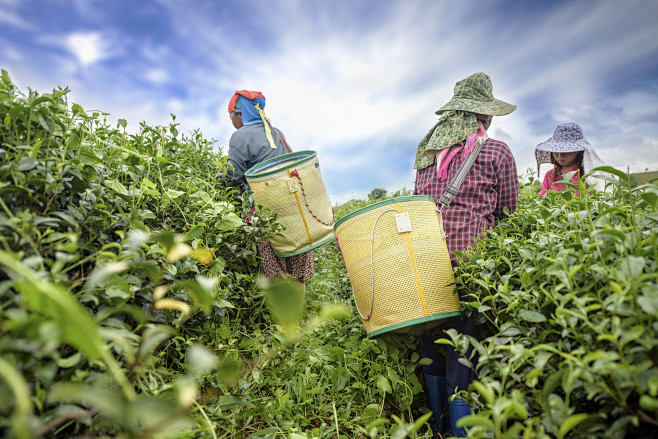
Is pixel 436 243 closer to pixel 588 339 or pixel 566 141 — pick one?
pixel 588 339

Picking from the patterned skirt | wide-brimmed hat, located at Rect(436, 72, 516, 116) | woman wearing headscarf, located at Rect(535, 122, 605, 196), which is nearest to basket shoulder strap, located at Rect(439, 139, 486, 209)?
wide-brimmed hat, located at Rect(436, 72, 516, 116)

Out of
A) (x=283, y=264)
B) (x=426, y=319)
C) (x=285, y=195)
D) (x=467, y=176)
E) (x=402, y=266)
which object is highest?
(x=285, y=195)

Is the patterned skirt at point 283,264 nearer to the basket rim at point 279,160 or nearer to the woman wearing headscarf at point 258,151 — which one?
the woman wearing headscarf at point 258,151

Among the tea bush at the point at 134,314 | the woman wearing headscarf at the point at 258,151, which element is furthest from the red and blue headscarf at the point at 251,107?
the tea bush at the point at 134,314

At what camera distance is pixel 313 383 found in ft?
6.93

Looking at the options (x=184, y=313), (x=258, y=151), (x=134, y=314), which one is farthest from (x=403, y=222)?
(x=258, y=151)

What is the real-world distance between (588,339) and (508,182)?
180 centimetres

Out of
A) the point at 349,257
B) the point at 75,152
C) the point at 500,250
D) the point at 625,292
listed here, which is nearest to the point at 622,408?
the point at 625,292

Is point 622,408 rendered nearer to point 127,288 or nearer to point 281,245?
point 127,288

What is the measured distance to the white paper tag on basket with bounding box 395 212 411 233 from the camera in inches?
74.6

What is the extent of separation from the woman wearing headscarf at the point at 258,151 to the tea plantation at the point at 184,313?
0.84 m

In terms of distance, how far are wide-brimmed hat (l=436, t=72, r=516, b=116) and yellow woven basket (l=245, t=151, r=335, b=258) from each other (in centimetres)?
106

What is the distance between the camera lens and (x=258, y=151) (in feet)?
10.3

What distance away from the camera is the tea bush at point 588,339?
2.52 ft
